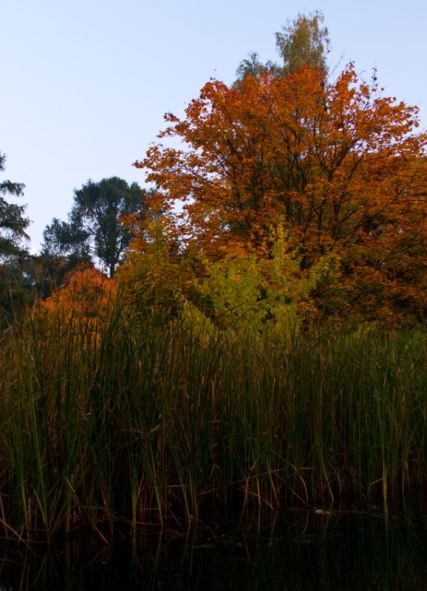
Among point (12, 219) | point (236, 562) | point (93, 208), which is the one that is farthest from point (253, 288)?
point (93, 208)

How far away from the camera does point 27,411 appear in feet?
13.4

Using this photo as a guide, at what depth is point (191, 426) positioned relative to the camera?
15.0 ft

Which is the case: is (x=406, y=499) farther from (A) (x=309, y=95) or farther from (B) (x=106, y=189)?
(B) (x=106, y=189)

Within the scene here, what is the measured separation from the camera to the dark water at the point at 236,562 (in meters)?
3.77

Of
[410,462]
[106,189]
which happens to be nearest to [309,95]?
[410,462]

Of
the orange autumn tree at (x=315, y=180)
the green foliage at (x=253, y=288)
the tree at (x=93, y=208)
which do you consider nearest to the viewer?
the green foliage at (x=253, y=288)

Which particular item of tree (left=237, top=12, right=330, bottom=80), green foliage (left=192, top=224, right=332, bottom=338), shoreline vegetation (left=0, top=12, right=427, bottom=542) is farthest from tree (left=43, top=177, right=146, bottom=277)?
shoreline vegetation (left=0, top=12, right=427, bottom=542)

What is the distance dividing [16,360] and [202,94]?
43.4ft

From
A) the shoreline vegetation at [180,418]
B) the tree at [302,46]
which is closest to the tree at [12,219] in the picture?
the tree at [302,46]

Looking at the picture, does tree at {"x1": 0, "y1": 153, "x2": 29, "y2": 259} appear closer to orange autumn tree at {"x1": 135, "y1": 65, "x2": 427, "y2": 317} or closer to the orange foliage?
orange autumn tree at {"x1": 135, "y1": 65, "x2": 427, "y2": 317}

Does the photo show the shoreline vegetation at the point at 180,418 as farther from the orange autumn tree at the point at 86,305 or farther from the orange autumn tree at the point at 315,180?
the orange autumn tree at the point at 315,180

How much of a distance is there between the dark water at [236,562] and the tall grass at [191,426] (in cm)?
19

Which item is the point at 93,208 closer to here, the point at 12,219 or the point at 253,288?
the point at 12,219

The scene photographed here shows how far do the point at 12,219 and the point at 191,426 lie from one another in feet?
107
